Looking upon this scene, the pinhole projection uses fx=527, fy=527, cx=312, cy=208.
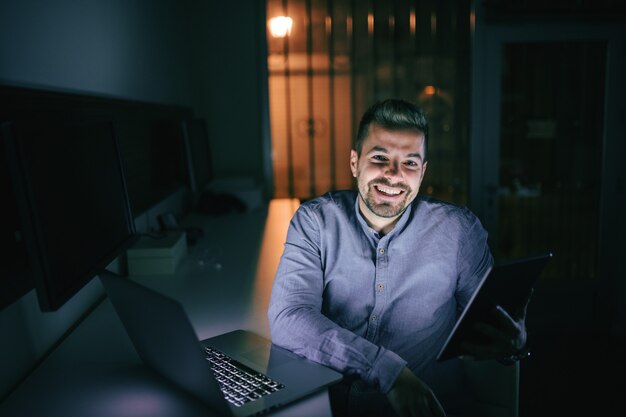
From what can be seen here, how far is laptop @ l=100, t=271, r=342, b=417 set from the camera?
3.10 feet

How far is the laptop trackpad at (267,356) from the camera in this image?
3.97ft

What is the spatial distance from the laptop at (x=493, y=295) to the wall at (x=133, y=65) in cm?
101

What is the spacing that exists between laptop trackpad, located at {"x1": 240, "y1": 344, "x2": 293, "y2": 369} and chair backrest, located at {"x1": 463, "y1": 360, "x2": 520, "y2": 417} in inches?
22.4

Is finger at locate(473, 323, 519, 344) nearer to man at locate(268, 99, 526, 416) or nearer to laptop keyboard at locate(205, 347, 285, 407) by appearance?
man at locate(268, 99, 526, 416)

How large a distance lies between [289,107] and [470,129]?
139cm

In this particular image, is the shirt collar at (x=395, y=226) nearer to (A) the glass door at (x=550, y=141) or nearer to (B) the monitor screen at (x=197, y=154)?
(B) the monitor screen at (x=197, y=154)

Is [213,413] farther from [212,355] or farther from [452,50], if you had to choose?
[452,50]

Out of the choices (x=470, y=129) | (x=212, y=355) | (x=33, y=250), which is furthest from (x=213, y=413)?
(x=470, y=129)

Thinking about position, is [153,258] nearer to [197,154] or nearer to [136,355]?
[136,355]

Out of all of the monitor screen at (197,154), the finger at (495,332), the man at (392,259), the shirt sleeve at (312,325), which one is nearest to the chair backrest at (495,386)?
the man at (392,259)

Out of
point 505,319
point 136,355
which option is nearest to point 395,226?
point 505,319

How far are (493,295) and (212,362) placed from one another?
2.13 ft

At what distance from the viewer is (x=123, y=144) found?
228 cm

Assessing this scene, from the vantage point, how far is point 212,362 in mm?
1203
